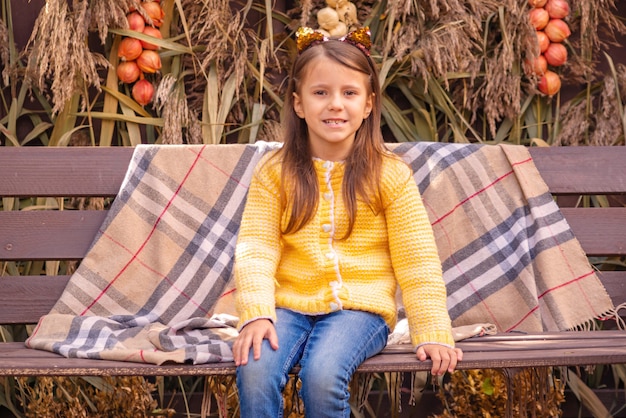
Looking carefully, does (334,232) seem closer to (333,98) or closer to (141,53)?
(333,98)

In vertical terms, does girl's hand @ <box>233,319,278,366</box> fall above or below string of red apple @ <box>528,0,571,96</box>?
below

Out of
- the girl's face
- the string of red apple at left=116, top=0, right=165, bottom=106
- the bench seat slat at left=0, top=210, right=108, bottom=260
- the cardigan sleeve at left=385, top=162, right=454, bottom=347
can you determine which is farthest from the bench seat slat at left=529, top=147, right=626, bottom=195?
the bench seat slat at left=0, top=210, right=108, bottom=260

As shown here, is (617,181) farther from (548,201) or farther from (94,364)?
(94,364)

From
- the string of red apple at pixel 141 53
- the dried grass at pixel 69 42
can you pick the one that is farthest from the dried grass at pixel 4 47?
the string of red apple at pixel 141 53

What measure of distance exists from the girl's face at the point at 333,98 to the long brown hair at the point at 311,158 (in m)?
0.02

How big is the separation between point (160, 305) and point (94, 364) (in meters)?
0.64

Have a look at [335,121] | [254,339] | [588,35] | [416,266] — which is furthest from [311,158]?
[588,35]

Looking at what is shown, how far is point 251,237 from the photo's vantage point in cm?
234

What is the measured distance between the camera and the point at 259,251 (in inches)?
91.3

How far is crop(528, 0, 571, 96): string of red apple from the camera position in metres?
3.26

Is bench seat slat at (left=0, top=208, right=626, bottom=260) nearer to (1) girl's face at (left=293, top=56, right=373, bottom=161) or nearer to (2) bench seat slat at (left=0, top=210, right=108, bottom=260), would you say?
(2) bench seat slat at (left=0, top=210, right=108, bottom=260)

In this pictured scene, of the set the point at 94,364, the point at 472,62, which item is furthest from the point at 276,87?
the point at 94,364

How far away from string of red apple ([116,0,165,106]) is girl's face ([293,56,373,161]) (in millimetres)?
1013

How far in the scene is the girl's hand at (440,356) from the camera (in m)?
2.07
